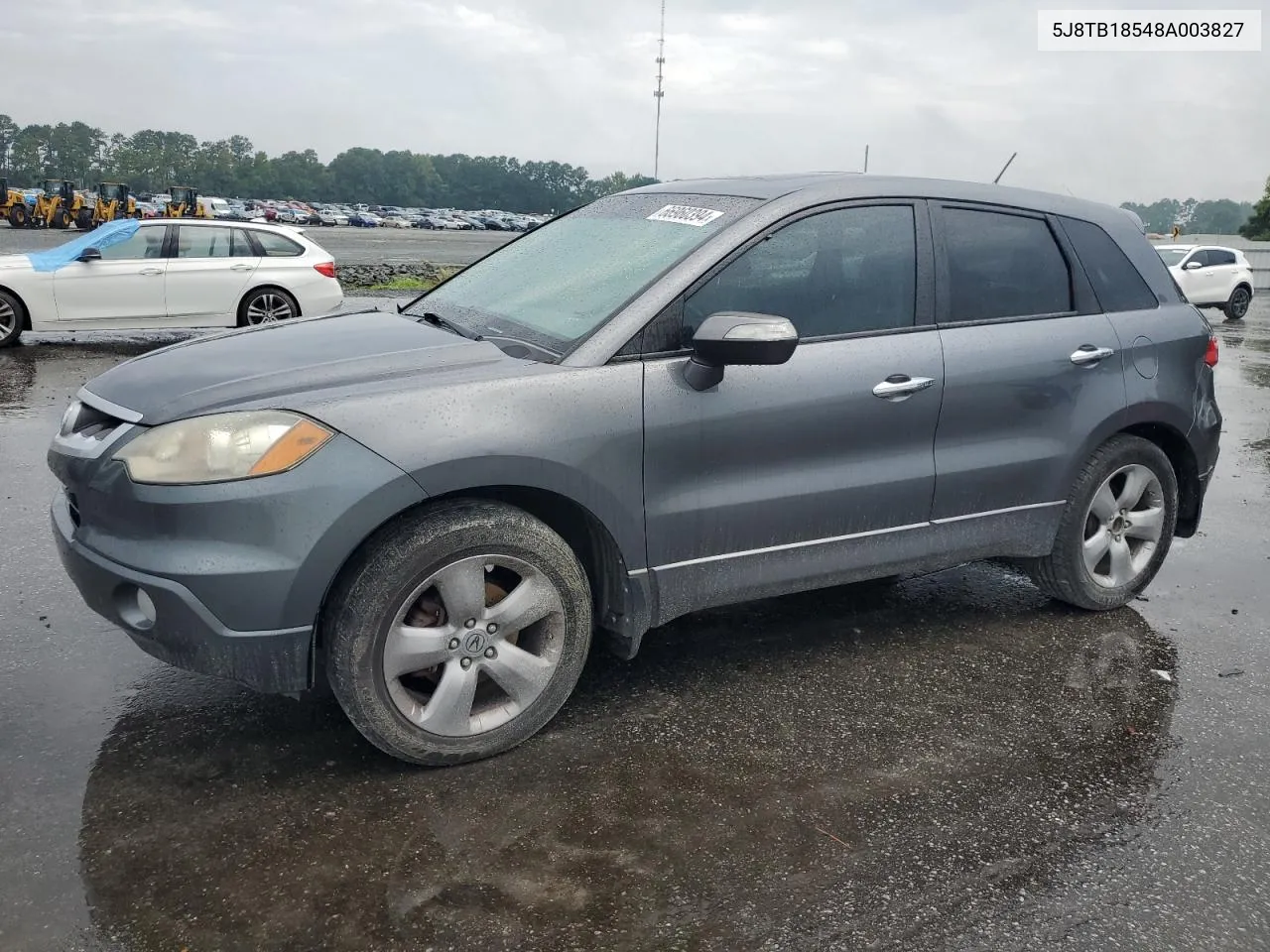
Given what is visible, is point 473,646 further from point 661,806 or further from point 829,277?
point 829,277

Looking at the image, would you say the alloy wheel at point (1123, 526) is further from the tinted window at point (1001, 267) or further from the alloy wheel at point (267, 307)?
the alloy wheel at point (267, 307)

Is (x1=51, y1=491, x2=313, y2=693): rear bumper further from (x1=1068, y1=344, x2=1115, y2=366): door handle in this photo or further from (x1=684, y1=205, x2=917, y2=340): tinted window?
(x1=1068, y1=344, x2=1115, y2=366): door handle

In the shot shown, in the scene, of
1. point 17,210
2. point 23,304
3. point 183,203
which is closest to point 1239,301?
point 23,304

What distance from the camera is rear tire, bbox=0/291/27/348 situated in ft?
39.0

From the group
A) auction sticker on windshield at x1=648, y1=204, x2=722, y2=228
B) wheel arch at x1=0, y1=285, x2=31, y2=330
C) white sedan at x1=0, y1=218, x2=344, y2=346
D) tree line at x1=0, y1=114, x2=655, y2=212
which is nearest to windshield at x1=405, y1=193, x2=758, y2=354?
auction sticker on windshield at x1=648, y1=204, x2=722, y2=228

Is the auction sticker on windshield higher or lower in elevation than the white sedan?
higher

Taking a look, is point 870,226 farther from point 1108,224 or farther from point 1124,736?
point 1124,736

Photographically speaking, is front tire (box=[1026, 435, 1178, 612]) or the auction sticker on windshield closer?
the auction sticker on windshield

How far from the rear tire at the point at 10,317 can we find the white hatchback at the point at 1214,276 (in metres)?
19.0

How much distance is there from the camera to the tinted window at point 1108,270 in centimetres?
453

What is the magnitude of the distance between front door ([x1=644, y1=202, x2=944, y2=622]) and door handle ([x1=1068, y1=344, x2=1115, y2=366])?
0.70 m

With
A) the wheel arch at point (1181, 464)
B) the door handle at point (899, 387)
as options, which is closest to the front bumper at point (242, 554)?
the door handle at point (899, 387)

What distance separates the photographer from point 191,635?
9.84 feet

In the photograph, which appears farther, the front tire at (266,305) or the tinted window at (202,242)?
the front tire at (266,305)
